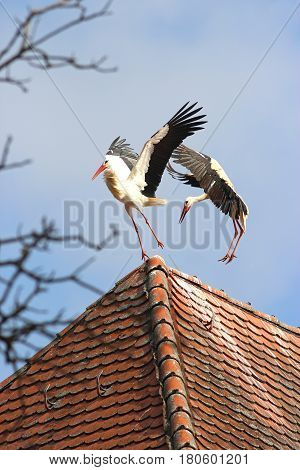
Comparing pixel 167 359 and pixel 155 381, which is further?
pixel 167 359

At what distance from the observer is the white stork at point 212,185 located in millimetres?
12828

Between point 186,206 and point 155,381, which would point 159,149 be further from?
point 155,381

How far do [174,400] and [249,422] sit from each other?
43.7 inches

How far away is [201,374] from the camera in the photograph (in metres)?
10.9

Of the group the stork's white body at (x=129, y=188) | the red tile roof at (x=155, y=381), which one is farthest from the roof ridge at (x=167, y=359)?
the stork's white body at (x=129, y=188)

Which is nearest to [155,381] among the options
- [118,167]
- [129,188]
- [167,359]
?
[167,359]

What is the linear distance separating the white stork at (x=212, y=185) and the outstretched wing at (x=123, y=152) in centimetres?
47

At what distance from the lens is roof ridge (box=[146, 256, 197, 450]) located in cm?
960

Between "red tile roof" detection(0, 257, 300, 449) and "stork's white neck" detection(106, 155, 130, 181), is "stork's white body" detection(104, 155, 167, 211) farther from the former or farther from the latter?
"red tile roof" detection(0, 257, 300, 449)

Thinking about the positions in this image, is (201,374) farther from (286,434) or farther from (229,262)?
(229,262)

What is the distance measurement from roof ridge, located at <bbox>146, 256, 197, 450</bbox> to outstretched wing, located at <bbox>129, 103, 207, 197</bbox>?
805mm

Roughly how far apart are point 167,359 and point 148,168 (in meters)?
2.44

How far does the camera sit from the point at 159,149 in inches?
484

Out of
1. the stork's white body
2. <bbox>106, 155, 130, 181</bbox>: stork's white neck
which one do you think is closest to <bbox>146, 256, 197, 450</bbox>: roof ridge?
the stork's white body
